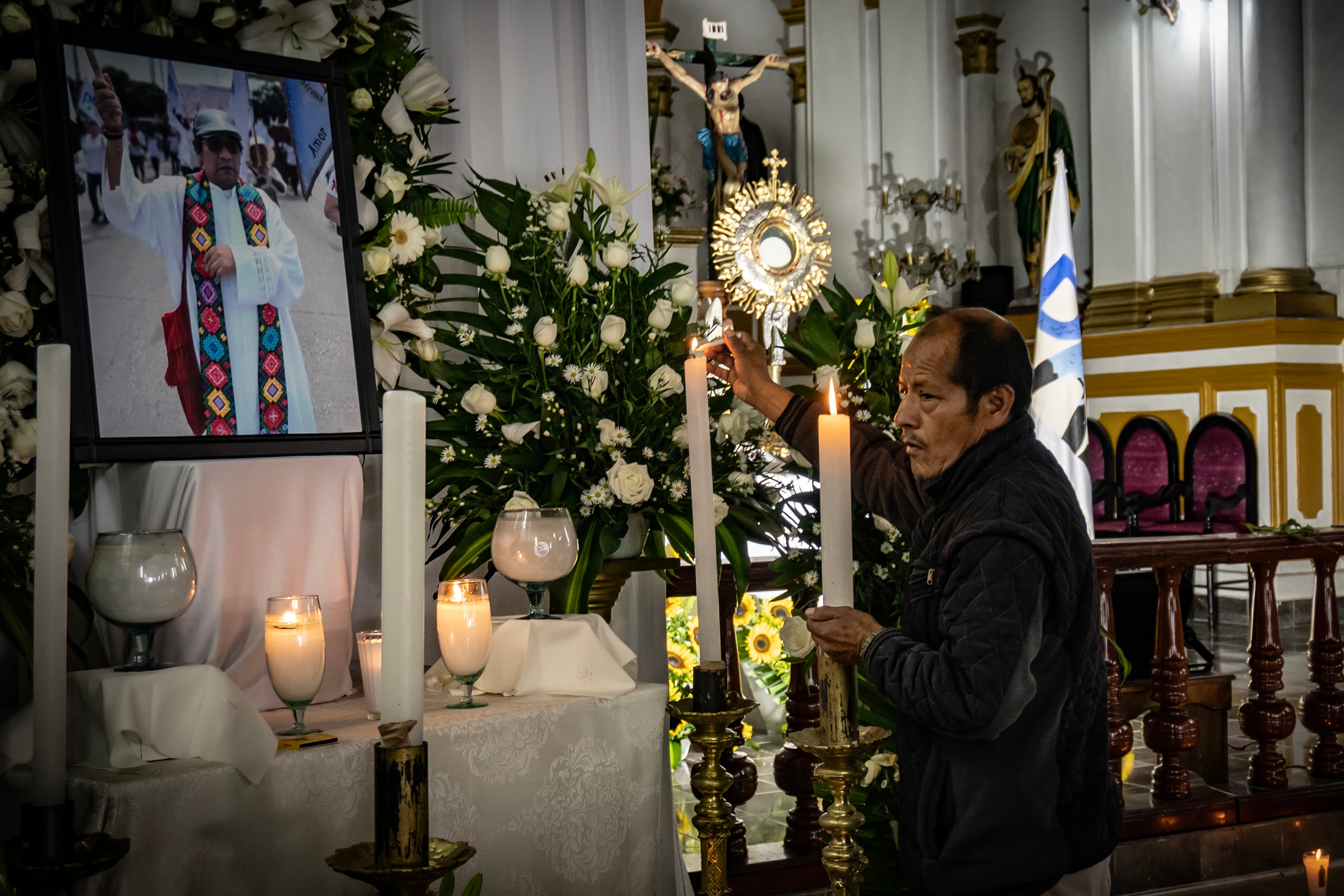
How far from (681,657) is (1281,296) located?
644 centimetres

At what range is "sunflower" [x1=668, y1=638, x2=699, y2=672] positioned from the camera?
4.16m

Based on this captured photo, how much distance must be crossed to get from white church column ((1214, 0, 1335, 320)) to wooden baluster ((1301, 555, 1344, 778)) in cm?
587

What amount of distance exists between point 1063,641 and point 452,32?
5.12 ft

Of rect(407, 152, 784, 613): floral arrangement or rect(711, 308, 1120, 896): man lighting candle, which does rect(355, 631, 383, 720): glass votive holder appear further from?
rect(711, 308, 1120, 896): man lighting candle

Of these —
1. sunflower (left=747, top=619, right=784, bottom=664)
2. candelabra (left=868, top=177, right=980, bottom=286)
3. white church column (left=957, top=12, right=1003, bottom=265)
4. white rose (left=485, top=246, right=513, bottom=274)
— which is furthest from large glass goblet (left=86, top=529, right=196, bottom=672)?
white church column (left=957, top=12, right=1003, bottom=265)

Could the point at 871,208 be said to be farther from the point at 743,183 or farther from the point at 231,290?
the point at 231,290

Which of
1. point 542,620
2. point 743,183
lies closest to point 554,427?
point 542,620

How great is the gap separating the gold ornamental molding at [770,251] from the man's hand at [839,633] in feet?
31.0

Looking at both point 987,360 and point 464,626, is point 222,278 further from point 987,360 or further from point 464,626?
point 987,360

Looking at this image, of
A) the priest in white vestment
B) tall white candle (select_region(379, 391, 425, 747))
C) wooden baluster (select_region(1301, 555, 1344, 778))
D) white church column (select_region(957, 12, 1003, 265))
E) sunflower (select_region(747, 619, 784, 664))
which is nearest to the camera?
tall white candle (select_region(379, 391, 425, 747))

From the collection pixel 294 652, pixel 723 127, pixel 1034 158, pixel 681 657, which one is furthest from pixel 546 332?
pixel 1034 158

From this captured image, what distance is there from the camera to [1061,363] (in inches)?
155

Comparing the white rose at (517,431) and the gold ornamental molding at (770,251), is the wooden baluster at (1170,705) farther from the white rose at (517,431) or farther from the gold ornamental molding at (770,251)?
the gold ornamental molding at (770,251)

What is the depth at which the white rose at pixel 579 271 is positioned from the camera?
1.97 metres
